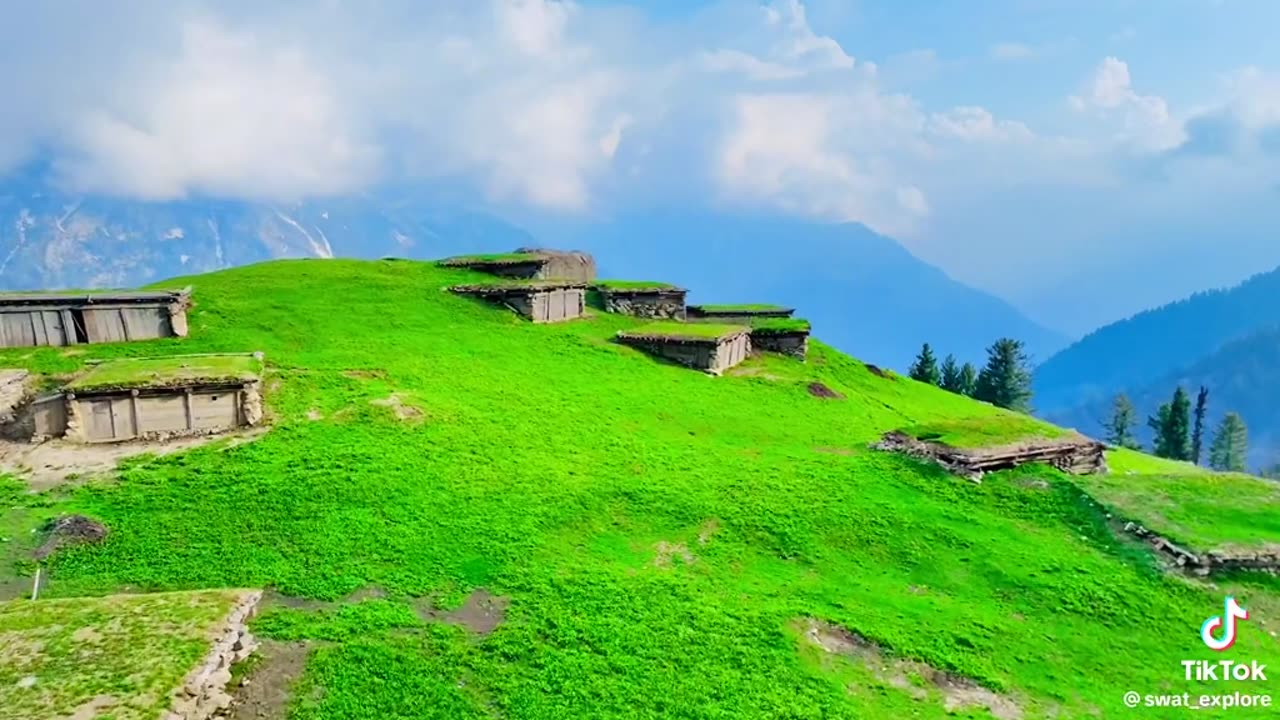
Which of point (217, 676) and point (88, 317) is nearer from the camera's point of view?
point (217, 676)

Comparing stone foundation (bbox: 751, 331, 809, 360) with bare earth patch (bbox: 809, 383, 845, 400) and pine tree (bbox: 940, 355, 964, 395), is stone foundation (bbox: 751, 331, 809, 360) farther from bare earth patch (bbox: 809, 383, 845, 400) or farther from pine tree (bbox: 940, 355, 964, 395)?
pine tree (bbox: 940, 355, 964, 395)

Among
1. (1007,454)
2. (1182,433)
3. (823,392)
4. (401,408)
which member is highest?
(401,408)

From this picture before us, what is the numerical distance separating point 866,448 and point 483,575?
16.5 meters

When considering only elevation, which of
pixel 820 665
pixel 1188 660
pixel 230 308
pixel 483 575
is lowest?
pixel 1188 660

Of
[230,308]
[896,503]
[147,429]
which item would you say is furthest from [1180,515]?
[230,308]

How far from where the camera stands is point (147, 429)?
2242 cm

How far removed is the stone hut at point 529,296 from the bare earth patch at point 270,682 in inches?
1146

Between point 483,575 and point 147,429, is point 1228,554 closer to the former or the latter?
point 483,575

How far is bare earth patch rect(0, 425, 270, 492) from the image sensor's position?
65.0 ft

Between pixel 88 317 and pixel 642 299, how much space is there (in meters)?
30.7

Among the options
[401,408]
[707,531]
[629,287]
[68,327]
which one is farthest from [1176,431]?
[68,327]

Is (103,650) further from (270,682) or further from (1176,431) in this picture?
(1176,431)

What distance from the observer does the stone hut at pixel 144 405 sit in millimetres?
21828

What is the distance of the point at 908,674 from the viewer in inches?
572
